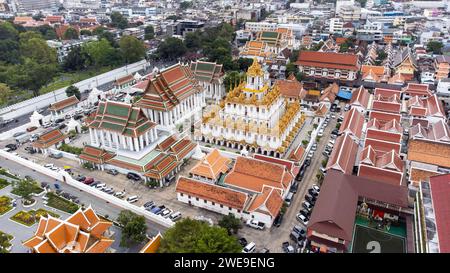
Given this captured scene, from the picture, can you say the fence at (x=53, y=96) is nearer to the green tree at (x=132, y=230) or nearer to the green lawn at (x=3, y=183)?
the green lawn at (x=3, y=183)

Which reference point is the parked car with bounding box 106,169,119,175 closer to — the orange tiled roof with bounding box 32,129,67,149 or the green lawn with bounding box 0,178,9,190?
the orange tiled roof with bounding box 32,129,67,149

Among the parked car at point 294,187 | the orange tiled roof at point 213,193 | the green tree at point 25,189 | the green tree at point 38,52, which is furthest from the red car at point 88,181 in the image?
the green tree at point 38,52

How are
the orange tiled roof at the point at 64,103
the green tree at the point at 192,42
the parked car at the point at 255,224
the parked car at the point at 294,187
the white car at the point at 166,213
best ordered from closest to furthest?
the parked car at the point at 255,224, the white car at the point at 166,213, the parked car at the point at 294,187, the orange tiled roof at the point at 64,103, the green tree at the point at 192,42

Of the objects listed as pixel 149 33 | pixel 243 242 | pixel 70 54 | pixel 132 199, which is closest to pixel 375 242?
pixel 243 242

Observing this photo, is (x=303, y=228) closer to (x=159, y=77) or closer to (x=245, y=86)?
(x=245, y=86)

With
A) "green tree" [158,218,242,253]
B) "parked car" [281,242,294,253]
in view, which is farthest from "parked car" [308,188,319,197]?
"green tree" [158,218,242,253]

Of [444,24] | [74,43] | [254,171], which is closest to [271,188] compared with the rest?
[254,171]
